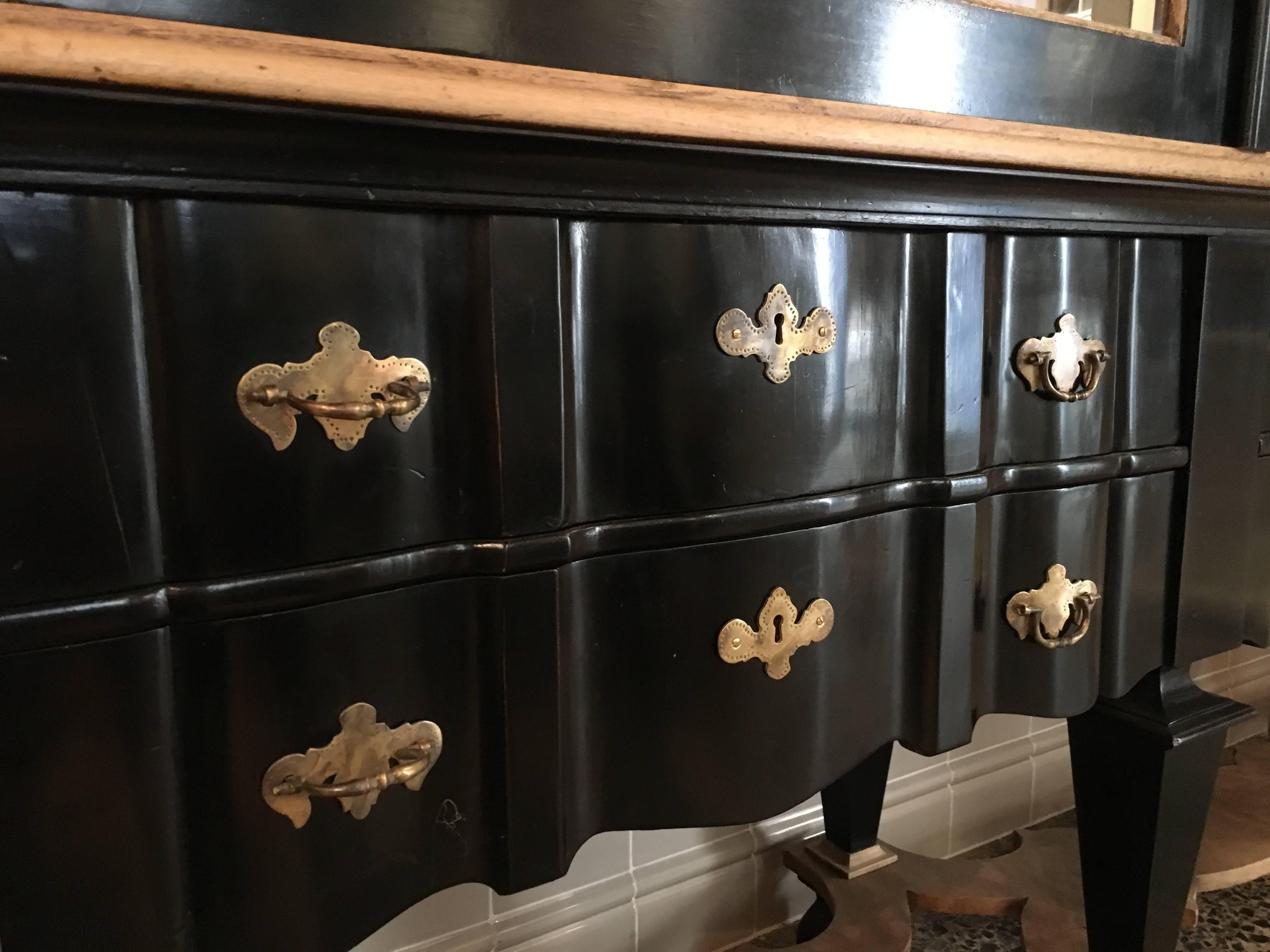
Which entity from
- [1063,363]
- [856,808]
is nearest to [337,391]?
[1063,363]

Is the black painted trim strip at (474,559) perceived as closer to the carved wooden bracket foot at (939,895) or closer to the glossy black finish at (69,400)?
the glossy black finish at (69,400)

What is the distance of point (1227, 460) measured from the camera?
28.4 inches

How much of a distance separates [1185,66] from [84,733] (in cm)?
78

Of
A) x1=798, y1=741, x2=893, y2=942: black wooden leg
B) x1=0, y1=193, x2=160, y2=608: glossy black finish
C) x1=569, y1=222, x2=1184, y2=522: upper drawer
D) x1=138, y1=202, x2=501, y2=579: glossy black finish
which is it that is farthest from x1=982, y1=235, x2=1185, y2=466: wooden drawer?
x1=798, y1=741, x2=893, y2=942: black wooden leg

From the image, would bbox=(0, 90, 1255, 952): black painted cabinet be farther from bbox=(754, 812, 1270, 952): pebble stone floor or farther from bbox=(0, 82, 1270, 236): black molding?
bbox=(754, 812, 1270, 952): pebble stone floor

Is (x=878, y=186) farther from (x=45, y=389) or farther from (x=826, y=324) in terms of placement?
(x=45, y=389)

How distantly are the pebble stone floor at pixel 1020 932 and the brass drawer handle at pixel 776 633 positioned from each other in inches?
31.6

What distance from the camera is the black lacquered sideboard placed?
0.37 metres

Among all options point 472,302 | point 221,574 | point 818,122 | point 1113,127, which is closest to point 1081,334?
point 1113,127

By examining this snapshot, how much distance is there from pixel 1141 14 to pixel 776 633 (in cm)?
52

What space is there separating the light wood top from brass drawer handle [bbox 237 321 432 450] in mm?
101

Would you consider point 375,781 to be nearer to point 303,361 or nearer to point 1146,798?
point 303,361

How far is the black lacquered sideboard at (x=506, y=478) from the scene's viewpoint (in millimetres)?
371

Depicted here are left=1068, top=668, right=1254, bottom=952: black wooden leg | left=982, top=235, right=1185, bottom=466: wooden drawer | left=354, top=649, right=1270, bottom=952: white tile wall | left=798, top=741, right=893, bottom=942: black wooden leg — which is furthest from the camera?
left=798, top=741, right=893, bottom=942: black wooden leg
